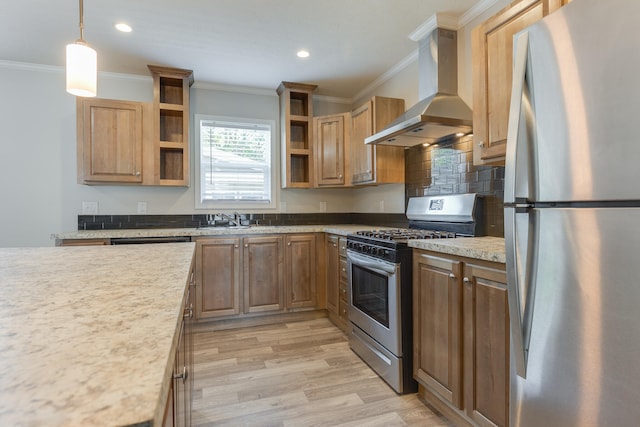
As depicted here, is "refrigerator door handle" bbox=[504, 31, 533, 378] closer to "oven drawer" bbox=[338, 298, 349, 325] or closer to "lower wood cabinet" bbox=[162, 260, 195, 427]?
"lower wood cabinet" bbox=[162, 260, 195, 427]

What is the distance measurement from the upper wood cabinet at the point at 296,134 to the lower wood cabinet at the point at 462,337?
6.99ft

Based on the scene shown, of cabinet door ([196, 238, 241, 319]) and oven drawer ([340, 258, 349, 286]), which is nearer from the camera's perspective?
oven drawer ([340, 258, 349, 286])

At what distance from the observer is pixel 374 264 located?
7.55 ft

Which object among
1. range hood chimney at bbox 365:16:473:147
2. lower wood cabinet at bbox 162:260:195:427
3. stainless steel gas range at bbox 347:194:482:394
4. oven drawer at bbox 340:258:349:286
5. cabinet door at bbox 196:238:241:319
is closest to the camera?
lower wood cabinet at bbox 162:260:195:427

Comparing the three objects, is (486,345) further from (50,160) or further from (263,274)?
(50,160)

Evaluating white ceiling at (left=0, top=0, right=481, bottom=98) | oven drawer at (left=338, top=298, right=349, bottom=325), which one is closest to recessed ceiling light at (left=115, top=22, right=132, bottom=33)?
white ceiling at (left=0, top=0, right=481, bottom=98)

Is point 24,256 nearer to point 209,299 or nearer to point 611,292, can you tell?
point 209,299

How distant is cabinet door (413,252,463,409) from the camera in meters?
1.68

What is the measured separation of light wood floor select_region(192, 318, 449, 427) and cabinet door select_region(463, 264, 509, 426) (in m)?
0.40

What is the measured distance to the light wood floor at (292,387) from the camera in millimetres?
1841

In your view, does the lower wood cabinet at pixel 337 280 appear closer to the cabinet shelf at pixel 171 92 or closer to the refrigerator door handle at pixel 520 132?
the refrigerator door handle at pixel 520 132

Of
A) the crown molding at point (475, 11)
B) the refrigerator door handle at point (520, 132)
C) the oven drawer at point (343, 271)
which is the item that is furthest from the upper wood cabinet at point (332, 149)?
the refrigerator door handle at point (520, 132)

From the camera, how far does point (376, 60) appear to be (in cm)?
318

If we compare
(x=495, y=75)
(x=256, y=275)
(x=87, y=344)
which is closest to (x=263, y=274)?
(x=256, y=275)
